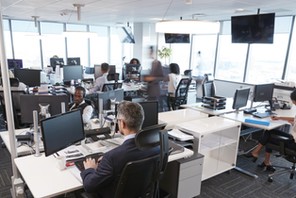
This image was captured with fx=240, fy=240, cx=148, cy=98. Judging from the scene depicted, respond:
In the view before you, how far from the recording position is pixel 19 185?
218cm

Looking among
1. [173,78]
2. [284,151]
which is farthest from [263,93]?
[173,78]

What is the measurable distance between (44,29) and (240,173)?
8341mm

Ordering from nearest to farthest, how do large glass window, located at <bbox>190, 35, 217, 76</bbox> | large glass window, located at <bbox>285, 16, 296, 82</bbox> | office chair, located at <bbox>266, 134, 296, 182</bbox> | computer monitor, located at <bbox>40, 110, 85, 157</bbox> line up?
computer monitor, located at <bbox>40, 110, 85, 157</bbox> → office chair, located at <bbox>266, 134, 296, 182</bbox> → large glass window, located at <bbox>285, 16, 296, 82</bbox> → large glass window, located at <bbox>190, 35, 217, 76</bbox>

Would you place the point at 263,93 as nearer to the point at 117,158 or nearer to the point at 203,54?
the point at 117,158

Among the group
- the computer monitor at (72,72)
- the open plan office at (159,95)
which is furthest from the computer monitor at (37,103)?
the computer monitor at (72,72)

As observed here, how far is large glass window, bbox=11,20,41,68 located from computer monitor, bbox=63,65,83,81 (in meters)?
2.95

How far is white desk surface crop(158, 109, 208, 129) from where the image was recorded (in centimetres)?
318

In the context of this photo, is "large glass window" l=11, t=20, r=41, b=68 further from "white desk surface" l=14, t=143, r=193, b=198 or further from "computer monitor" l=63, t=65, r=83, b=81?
"white desk surface" l=14, t=143, r=193, b=198

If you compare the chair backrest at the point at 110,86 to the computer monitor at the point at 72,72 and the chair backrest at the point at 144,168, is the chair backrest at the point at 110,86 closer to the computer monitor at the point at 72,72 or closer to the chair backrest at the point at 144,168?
the computer monitor at the point at 72,72

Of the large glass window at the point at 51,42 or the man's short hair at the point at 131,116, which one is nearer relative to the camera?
the man's short hair at the point at 131,116

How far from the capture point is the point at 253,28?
494cm

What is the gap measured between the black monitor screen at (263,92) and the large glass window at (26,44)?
7099mm

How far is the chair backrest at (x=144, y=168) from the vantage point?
1530mm

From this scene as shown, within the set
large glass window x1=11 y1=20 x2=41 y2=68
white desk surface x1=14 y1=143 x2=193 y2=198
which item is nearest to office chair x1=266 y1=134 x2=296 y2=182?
white desk surface x1=14 y1=143 x2=193 y2=198
